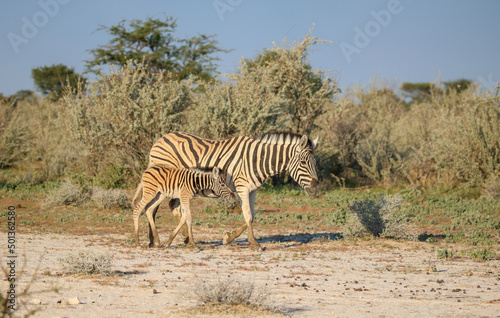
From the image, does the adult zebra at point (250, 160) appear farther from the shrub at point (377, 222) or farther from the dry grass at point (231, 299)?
the dry grass at point (231, 299)

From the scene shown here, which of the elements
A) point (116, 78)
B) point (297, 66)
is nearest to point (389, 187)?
point (297, 66)

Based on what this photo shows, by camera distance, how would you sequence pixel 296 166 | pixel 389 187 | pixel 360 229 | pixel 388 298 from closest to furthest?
pixel 388 298, pixel 296 166, pixel 360 229, pixel 389 187

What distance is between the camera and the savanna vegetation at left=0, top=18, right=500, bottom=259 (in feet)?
47.5

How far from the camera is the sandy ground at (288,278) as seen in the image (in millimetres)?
6281

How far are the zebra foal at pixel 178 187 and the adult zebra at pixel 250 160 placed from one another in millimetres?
275

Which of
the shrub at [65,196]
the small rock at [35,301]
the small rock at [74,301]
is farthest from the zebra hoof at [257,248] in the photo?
the shrub at [65,196]

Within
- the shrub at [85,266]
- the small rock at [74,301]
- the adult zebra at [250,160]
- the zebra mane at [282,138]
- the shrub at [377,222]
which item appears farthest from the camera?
the shrub at [377,222]

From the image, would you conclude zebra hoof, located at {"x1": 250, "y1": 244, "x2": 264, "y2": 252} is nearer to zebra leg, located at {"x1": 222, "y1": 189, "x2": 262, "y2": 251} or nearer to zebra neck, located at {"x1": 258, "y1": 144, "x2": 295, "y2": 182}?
zebra leg, located at {"x1": 222, "y1": 189, "x2": 262, "y2": 251}

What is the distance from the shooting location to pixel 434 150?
21406 mm

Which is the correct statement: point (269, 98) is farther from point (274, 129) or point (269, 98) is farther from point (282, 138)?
point (282, 138)

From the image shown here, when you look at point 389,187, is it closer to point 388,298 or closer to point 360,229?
point 360,229

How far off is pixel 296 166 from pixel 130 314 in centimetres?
545

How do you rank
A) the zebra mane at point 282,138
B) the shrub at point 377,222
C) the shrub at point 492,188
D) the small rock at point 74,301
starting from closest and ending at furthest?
1. the small rock at point 74,301
2. the zebra mane at point 282,138
3. the shrub at point 377,222
4. the shrub at point 492,188

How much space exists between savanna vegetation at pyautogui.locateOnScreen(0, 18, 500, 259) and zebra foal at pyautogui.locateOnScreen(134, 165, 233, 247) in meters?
2.90
